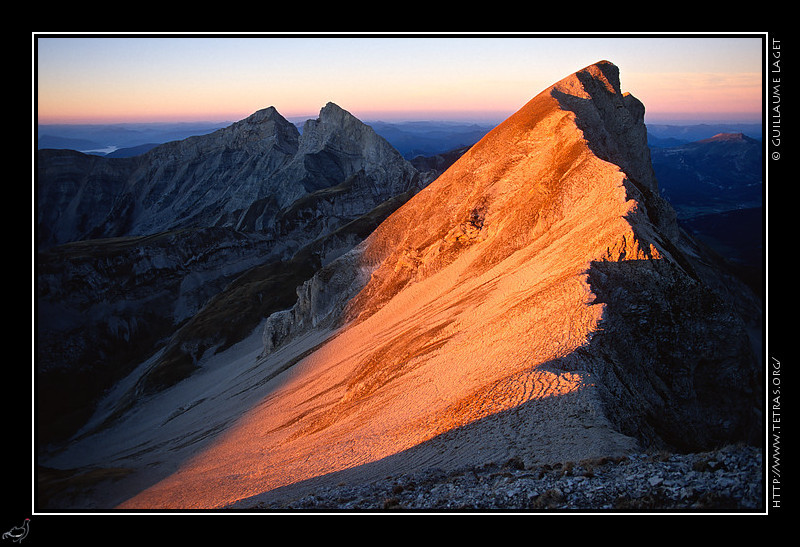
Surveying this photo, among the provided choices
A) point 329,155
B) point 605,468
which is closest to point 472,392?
point 605,468

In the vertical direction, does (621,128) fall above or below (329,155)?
below

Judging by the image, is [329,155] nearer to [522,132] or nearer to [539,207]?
[522,132]

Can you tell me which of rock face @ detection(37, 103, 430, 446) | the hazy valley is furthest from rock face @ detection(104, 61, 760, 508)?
rock face @ detection(37, 103, 430, 446)

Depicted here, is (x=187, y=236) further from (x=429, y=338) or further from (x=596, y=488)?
(x=596, y=488)
